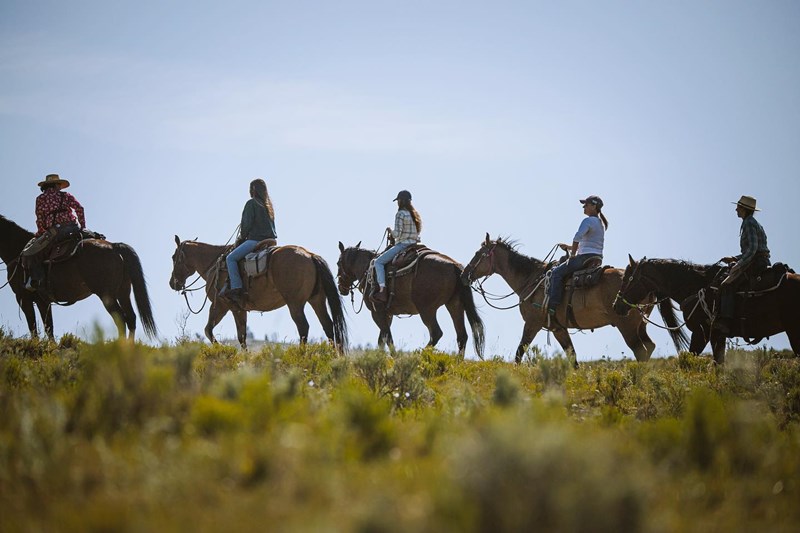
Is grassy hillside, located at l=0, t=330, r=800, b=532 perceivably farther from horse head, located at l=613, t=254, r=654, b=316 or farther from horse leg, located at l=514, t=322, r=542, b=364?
horse leg, located at l=514, t=322, r=542, b=364

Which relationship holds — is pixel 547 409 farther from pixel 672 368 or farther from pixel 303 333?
pixel 303 333

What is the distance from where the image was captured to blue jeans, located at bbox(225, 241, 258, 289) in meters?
14.9

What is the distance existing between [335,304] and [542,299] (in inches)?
171

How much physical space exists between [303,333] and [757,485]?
11051 millimetres

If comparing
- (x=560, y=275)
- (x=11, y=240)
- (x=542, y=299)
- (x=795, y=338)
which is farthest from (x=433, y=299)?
(x=11, y=240)

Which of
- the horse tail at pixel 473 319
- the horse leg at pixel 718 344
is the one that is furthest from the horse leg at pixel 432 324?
the horse leg at pixel 718 344

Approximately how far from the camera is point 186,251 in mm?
16906

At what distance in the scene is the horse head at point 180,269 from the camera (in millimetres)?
16969

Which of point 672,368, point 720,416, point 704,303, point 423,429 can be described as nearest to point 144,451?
point 423,429

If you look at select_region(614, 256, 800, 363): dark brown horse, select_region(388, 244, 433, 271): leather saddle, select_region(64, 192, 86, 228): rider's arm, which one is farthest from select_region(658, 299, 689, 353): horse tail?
select_region(64, 192, 86, 228): rider's arm

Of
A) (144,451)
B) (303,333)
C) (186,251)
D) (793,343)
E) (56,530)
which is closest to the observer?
(56,530)

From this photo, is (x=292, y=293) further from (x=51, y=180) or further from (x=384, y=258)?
(x=51, y=180)

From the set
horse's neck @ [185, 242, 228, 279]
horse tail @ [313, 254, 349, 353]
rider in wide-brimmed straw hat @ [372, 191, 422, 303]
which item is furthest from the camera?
horse's neck @ [185, 242, 228, 279]

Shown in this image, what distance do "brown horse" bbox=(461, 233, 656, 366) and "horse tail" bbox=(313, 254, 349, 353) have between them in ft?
9.07
